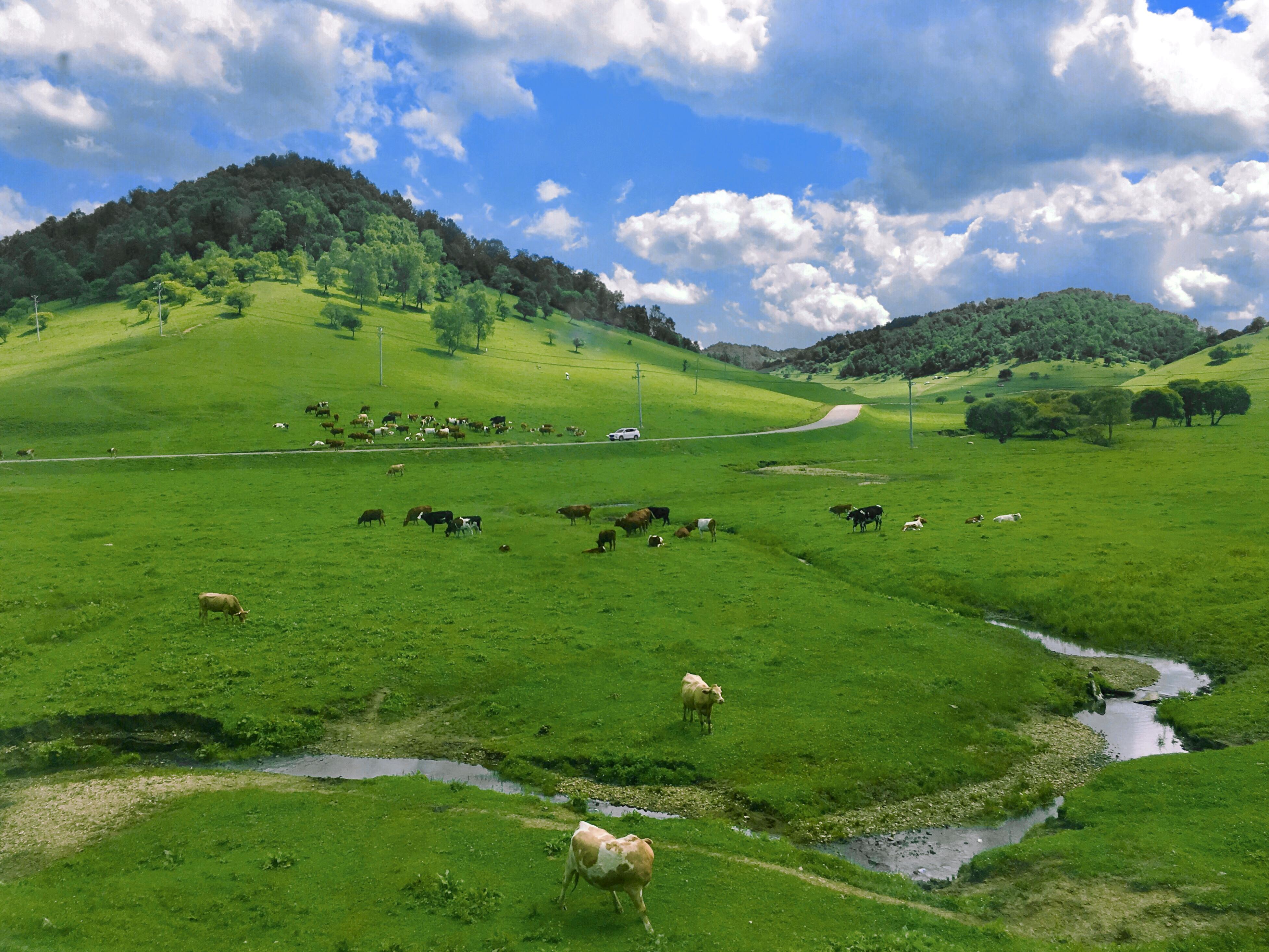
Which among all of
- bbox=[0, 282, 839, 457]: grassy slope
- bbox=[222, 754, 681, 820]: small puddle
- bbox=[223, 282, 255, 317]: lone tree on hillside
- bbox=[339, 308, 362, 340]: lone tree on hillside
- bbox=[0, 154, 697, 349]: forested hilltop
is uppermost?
bbox=[0, 154, 697, 349]: forested hilltop

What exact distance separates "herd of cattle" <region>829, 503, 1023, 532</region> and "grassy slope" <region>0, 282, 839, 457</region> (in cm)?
4843

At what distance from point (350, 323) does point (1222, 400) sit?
134m

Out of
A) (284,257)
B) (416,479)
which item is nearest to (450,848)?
(416,479)

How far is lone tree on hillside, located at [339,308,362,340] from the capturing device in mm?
124000

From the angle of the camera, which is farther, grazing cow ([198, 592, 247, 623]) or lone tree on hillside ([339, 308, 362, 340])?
lone tree on hillside ([339, 308, 362, 340])

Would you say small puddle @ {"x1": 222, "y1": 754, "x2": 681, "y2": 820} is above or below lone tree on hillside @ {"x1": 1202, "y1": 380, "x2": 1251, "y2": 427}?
below

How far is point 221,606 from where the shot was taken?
26719 mm

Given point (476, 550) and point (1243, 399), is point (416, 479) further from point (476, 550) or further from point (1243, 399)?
point (1243, 399)

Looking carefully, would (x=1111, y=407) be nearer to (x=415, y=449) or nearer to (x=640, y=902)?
(x=415, y=449)

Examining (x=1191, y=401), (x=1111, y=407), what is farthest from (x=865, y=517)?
(x=1191, y=401)

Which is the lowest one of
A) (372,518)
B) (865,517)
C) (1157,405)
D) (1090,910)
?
(1090,910)

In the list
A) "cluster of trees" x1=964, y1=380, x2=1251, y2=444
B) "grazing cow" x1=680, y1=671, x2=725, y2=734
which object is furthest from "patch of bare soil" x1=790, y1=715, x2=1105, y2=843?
"cluster of trees" x1=964, y1=380, x2=1251, y2=444

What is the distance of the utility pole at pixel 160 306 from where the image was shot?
110 m

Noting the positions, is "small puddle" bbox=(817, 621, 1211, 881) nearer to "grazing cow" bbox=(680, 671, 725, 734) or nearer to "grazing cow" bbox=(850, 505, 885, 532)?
"grazing cow" bbox=(680, 671, 725, 734)
